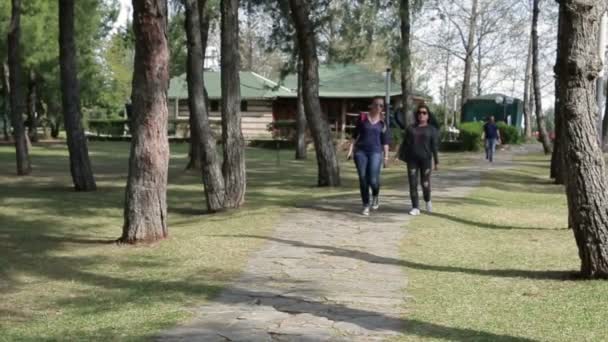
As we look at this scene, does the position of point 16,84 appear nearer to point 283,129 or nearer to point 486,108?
point 283,129

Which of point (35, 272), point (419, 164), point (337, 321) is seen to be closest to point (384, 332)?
point (337, 321)

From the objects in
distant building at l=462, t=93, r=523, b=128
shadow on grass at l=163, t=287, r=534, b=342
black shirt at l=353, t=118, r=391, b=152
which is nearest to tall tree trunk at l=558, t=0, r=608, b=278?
shadow on grass at l=163, t=287, r=534, b=342

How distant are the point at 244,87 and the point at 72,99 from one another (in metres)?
32.6

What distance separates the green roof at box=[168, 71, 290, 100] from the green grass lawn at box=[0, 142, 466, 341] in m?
30.7

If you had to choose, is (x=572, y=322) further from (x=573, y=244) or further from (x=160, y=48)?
(x=160, y=48)

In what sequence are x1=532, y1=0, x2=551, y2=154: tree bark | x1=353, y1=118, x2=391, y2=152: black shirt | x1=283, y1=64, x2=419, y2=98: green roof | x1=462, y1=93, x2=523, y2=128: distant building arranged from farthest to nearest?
x1=462, y1=93, x2=523, y2=128: distant building → x1=283, y1=64, x2=419, y2=98: green roof → x1=532, y1=0, x2=551, y2=154: tree bark → x1=353, y1=118, x2=391, y2=152: black shirt

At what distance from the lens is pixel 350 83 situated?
48.6 meters

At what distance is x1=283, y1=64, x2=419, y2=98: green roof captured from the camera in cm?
4638

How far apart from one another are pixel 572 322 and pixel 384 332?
58.1 inches

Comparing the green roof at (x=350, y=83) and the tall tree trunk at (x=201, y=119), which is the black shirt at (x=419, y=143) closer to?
the tall tree trunk at (x=201, y=119)

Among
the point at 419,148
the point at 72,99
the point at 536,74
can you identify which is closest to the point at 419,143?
the point at 419,148

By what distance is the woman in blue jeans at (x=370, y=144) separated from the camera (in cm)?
1222

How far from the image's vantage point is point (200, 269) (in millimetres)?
8719

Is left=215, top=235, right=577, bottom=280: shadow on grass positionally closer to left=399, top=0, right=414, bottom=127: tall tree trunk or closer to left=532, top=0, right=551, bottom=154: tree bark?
left=399, top=0, right=414, bottom=127: tall tree trunk
